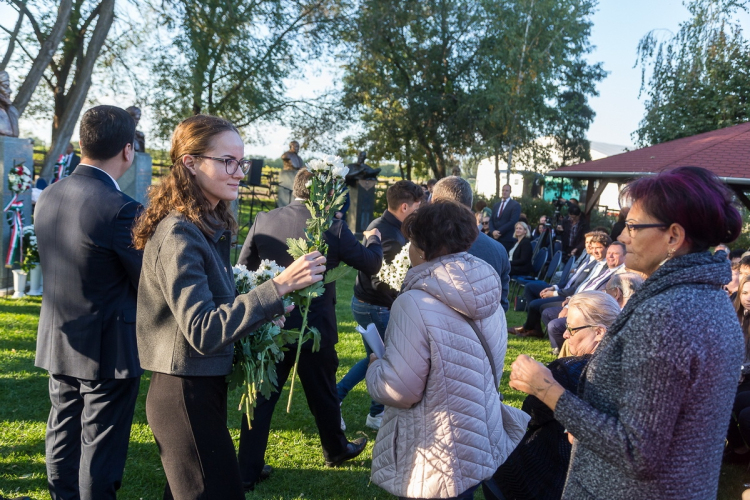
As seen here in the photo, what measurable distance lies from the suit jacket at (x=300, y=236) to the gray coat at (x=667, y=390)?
2.17 m

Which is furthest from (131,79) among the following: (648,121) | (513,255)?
(648,121)

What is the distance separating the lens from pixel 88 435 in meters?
2.65

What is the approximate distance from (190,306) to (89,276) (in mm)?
1086

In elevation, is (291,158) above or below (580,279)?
above

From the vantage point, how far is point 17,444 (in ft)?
13.4

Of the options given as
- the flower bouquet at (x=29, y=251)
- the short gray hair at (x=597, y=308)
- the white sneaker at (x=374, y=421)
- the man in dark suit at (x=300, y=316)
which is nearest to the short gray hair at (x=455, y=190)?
the man in dark suit at (x=300, y=316)

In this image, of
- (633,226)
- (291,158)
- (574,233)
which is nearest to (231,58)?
(291,158)

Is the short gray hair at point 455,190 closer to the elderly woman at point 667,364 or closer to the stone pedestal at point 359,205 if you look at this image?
the elderly woman at point 667,364

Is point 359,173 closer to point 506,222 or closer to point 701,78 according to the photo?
point 506,222

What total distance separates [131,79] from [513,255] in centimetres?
1270

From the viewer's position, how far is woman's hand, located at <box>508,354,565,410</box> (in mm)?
1776

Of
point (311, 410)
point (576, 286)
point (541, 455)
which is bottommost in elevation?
point (311, 410)

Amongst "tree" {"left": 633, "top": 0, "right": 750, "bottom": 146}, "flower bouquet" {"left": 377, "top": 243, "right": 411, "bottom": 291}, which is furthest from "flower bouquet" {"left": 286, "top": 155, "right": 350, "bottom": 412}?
"tree" {"left": 633, "top": 0, "right": 750, "bottom": 146}

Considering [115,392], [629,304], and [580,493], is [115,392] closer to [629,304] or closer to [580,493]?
[580,493]
